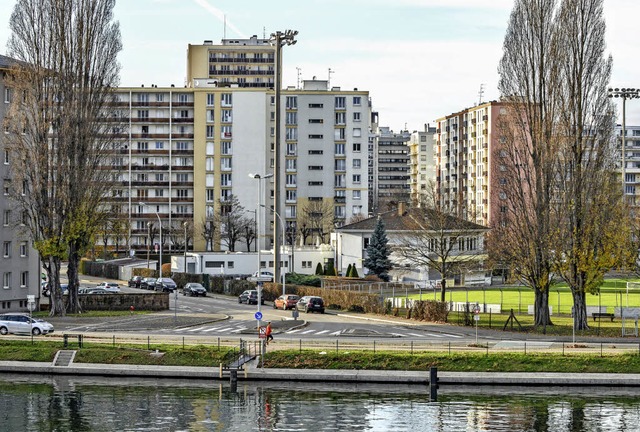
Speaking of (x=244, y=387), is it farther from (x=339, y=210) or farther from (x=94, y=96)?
(x=339, y=210)

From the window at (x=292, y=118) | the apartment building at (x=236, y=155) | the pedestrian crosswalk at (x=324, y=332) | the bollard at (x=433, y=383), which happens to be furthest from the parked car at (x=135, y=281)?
the bollard at (x=433, y=383)

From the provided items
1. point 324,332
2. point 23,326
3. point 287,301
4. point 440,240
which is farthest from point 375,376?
point 440,240

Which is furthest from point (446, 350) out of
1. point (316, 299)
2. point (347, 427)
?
point (316, 299)

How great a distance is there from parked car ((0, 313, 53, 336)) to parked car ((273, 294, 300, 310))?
90.0 feet

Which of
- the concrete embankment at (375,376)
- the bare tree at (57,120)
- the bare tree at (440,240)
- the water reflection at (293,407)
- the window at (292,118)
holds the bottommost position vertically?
the water reflection at (293,407)

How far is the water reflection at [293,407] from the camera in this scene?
157 feet

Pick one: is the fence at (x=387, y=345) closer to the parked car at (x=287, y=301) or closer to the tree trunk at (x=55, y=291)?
the tree trunk at (x=55, y=291)

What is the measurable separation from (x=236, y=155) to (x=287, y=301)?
260 ft

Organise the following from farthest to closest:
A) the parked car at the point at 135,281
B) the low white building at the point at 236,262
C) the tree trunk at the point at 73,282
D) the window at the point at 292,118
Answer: the window at the point at 292,118
the low white building at the point at 236,262
the parked car at the point at 135,281
the tree trunk at the point at 73,282

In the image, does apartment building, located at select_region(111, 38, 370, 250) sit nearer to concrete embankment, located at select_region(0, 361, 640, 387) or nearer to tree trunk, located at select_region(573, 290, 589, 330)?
tree trunk, located at select_region(573, 290, 589, 330)

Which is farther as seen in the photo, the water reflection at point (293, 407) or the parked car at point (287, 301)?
the parked car at point (287, 301)

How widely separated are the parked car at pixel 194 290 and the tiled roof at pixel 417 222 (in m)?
23.6

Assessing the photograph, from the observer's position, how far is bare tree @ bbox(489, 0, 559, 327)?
7769 centimetres

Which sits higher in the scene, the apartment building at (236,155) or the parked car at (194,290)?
the apartment building at (236,155)
